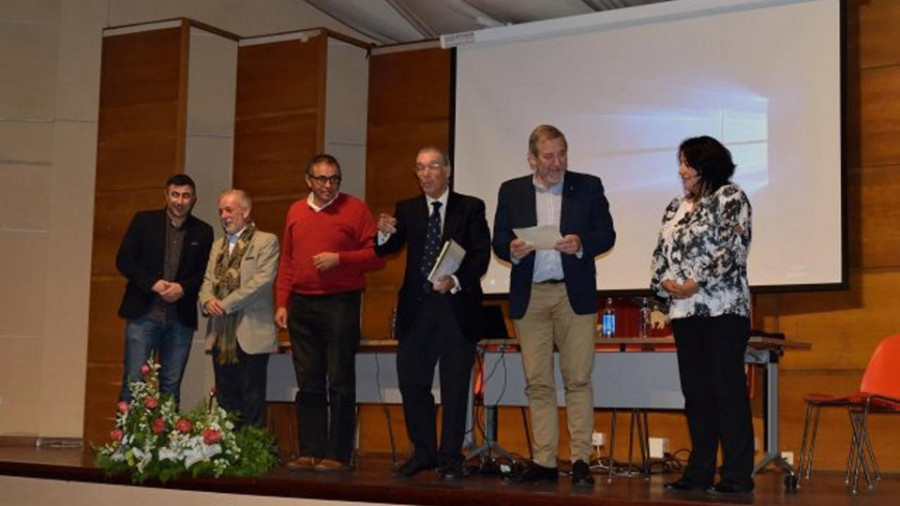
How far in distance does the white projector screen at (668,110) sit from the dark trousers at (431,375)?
2084 mm

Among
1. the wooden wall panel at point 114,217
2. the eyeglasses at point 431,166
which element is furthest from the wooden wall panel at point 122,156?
the eyeglasses at point 431,166

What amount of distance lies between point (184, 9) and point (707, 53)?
367cm

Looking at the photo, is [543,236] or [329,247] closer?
[543,236]

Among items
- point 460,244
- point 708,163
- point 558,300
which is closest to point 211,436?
point 460,244

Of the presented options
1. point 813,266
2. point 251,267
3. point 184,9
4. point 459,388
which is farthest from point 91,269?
point 813,266

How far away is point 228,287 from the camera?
246 inches

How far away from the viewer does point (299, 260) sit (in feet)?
19.4

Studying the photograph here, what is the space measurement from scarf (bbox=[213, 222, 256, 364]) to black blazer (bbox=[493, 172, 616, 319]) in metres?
1.43

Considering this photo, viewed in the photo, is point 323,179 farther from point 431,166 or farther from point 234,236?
point 234,236

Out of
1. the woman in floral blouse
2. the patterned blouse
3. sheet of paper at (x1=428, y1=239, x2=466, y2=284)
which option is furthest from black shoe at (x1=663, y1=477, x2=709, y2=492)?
sheet of paper at (x1=428, y1=239, x2=466, y2=284)

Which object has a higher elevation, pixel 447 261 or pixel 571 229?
pixel 571 229

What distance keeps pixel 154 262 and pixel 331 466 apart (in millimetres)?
1584

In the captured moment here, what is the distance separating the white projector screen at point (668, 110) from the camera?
684 centimetres

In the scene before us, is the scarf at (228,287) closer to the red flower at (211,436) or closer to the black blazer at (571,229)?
the red flower at (211,436)
